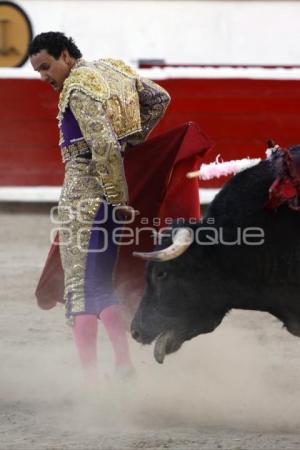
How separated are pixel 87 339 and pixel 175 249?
54 cm

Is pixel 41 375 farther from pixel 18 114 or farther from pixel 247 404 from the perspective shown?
pixel 18 114

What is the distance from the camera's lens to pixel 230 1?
1111 centimetres

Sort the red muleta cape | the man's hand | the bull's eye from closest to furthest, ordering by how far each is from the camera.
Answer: the bull's eye < the man's hand < the red muleta cape

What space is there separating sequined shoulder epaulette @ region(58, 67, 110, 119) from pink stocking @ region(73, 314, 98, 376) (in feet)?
2.22

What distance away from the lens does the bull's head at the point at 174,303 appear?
3312 millimetres

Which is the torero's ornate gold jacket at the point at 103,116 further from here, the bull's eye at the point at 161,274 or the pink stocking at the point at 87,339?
the pink stocking at the point at 87,339

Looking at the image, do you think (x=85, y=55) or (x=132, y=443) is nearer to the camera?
(x=132, y=443)

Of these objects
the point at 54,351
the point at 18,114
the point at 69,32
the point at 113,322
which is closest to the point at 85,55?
the point at 69,32

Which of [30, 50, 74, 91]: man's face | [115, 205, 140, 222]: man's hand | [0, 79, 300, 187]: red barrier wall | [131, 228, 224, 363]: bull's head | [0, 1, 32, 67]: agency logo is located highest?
[0, 1, 32, 67]: agency logo

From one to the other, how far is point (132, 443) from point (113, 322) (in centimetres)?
64

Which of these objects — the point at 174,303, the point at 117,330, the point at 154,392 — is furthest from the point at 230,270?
the point at 154,392

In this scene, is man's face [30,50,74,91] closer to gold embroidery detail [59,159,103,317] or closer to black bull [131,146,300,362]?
gold embroidery detail [59,159,103,317]

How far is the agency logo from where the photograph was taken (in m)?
11.2

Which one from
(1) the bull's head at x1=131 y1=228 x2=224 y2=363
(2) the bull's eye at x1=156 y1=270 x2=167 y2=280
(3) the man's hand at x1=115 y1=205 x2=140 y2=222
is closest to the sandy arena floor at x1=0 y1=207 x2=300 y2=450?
(1) the bull's head at x1=131 y1=228 x2=224 y2=363
